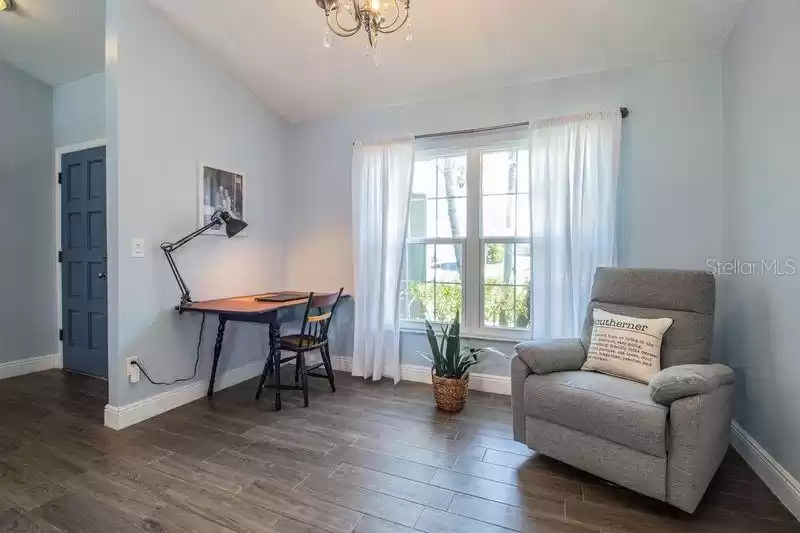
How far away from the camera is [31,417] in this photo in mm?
2666

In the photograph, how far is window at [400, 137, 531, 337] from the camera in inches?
124

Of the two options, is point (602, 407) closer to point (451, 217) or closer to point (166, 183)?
point (451, 217)

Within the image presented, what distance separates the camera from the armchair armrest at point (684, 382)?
5.40ft

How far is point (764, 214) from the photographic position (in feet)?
6.58

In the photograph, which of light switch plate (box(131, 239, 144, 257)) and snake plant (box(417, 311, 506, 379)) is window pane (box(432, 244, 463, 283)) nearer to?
snake plant (box(417, 311, 506, 379))

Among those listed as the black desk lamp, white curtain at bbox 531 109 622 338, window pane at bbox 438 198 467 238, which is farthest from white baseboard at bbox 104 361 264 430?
white curtain at bbox 531 109 622 338

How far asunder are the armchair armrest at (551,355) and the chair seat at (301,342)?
150cm

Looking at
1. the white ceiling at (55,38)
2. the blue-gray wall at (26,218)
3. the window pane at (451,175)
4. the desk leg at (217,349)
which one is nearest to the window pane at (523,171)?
the window pane at (451,175)

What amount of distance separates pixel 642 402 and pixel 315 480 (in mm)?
1526

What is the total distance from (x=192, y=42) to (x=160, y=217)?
1327mm

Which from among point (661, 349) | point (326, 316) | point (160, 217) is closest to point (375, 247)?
point (326, 316)

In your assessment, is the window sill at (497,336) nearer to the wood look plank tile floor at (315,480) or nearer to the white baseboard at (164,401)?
the wood look plank tile floor at (315,480)

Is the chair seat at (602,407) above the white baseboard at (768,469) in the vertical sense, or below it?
above

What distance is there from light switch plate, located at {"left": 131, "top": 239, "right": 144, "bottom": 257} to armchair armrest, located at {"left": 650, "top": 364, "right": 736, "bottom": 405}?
296cm
